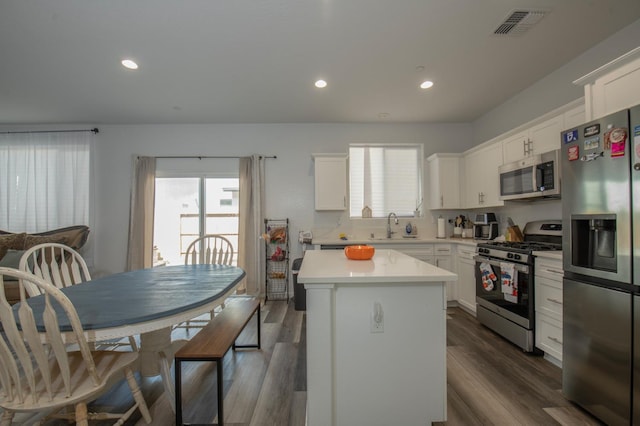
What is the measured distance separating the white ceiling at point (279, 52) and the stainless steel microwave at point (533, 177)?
103 cm

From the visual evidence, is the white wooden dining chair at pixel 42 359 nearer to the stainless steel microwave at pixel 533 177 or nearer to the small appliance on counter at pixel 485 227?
the stainless steel microwave at pixel 533 177

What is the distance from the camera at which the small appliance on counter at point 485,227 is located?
3455mm

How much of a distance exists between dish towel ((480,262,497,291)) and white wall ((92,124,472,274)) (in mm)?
2056

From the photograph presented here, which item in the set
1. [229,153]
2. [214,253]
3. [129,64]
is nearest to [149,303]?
[214,253]

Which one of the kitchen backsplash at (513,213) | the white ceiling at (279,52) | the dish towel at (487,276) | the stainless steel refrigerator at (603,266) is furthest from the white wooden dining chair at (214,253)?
the kitchen backsplash at (513,213)

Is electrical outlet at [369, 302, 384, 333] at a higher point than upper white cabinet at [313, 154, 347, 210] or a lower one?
lower

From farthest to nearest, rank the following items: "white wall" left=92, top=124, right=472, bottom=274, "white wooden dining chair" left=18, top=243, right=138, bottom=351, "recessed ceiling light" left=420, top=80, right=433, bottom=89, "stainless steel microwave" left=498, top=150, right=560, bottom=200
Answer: "white wall" left=92, top=124, right=472, bottom=274
"recessed ceiling light" left=420, top=80, right=433, bottom=89
"stainless steel microwave" left=498, top=150, right=560, bottom=200
"white wooden dining chair" left=18, top=243, right=138, bottom=351

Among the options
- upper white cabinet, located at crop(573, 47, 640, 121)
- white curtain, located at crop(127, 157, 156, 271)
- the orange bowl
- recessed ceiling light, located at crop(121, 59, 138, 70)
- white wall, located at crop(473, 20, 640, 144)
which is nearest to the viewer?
upper white cabinet, located at crop(573, 47, 640, 121)

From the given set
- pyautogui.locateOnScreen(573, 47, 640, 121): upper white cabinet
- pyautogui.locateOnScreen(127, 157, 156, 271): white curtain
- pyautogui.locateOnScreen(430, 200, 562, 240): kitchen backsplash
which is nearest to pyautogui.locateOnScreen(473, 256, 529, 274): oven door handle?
pyautogui.locateOnScreen(430, 200, 562, 240): kitchen backsplash

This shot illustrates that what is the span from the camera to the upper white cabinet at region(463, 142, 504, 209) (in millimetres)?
3275

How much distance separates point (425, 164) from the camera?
4.35 meters

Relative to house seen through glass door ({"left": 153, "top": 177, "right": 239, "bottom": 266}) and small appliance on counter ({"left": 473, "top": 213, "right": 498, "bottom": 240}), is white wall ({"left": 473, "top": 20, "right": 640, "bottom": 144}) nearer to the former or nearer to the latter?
small appliance on counter ({"left": 473, "top": 213, "right": 498, "bottom": 240})

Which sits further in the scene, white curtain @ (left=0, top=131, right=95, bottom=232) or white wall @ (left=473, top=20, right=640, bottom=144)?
white curtain @ (left=0, top=131, right=95, bottom=232)

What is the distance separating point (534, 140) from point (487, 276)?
149cm
